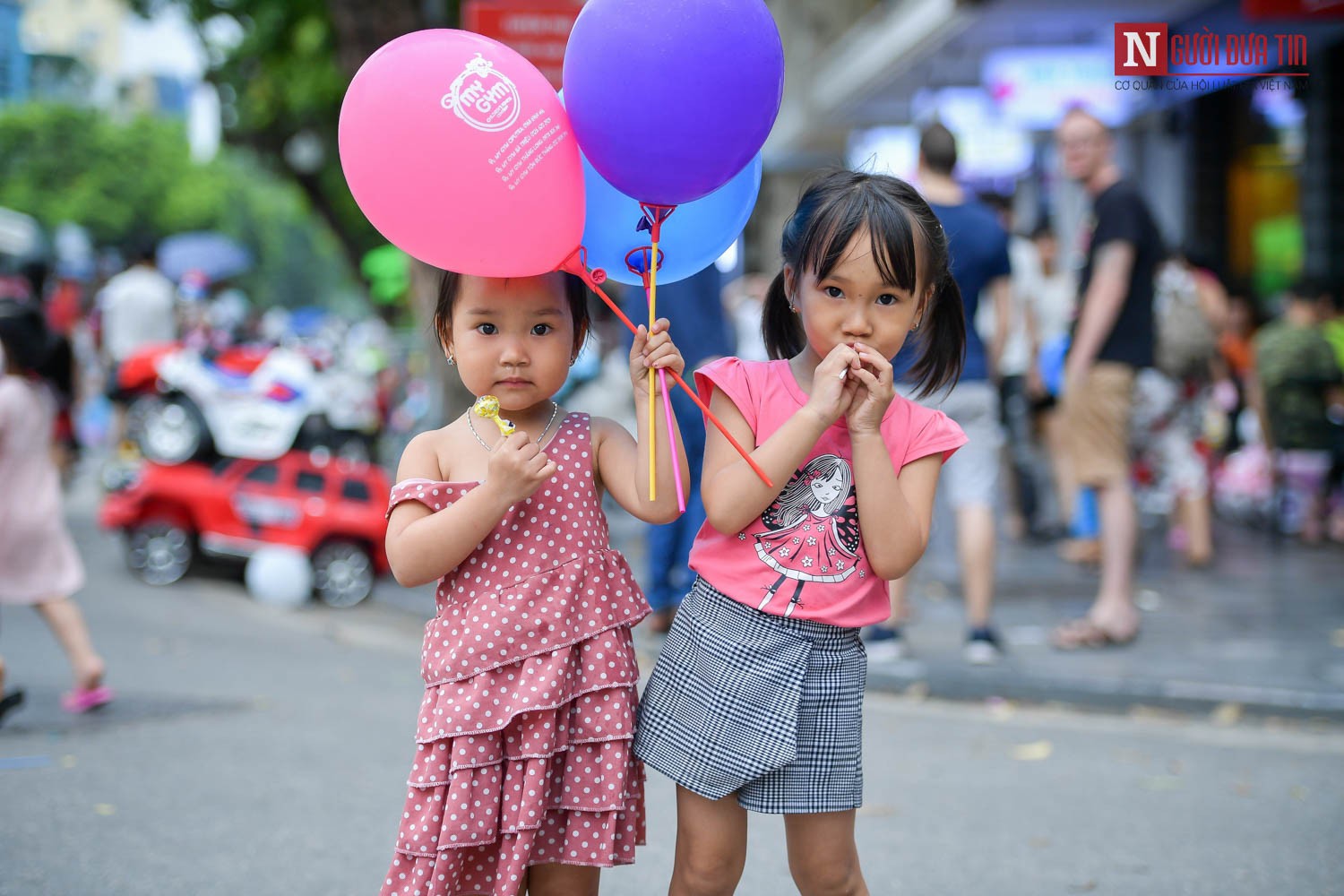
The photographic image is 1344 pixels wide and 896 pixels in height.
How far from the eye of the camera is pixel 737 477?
228 centimetres

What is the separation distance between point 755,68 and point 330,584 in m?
5.80

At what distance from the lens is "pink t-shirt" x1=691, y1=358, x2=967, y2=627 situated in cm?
234

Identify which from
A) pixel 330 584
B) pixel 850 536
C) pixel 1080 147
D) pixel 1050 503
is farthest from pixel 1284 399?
pixel 850 536

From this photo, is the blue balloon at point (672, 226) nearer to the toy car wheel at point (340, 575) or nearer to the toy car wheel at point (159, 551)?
the toy car wheel at point (340, 575)

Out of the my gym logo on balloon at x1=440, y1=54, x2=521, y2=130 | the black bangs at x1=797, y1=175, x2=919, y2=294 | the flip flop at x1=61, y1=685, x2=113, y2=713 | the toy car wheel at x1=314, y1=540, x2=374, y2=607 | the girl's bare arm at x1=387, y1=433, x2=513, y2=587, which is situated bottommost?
the flip flop at x1=61, y1=685, x2=113, y2=713

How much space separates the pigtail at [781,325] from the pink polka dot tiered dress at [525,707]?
471mm

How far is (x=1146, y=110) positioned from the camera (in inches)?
492

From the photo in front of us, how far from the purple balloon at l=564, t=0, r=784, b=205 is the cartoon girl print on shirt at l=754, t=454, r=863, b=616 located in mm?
558

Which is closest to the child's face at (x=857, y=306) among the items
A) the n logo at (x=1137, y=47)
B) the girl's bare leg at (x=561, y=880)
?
the girl's bare leg at (x=561, y=880)

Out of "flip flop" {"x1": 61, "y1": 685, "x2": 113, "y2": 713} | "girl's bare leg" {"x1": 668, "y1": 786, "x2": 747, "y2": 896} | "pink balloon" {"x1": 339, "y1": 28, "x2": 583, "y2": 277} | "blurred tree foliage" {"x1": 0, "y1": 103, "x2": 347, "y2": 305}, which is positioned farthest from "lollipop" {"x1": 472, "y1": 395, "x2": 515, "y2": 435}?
"blurred tree foliage" {"x1": 0, "y1": 103, "x2": 347, "y2": 305}

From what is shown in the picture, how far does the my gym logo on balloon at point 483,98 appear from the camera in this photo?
85.2 inches

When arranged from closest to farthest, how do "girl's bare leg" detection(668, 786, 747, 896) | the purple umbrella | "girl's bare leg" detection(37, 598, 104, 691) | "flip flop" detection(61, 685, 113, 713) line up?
1. "girl's bare leg" detection(668, 786, 747, 896)
2. "girl's bare leg" detection(37, 598, 104, 691)
3. "flip flop" detection(61, 685, 113, 713)
4. the purple umbrella

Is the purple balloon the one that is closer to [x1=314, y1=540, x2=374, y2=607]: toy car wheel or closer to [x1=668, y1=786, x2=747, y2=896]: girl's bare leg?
[x1=668, y1=786, x2=747, y2=896]: girl's bare leg

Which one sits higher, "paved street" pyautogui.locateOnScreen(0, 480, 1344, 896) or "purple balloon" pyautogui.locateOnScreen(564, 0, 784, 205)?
"purple balloon" pyautogui.locateOnScreen(564, 0, 784, 205)
